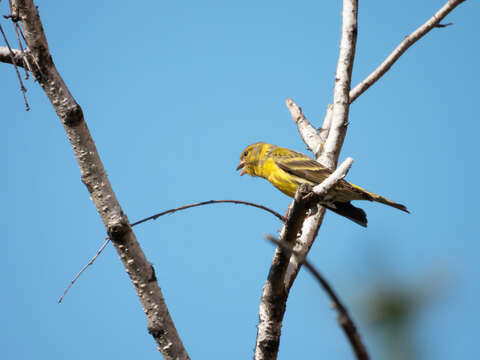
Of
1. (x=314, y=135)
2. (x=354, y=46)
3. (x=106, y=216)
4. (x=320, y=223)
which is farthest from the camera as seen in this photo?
(x=314, y=135)

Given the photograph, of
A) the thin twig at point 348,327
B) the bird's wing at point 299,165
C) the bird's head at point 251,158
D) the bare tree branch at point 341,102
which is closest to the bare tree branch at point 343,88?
the bare tree branch at point 341,102

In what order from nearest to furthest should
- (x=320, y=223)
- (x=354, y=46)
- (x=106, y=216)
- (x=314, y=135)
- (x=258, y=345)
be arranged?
(x=106, y=216) < (x=258, y=345) < (x=320, y=223) < (x=354, y=46) < (x=314, y=135)

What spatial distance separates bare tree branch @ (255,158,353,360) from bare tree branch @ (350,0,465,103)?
3.46m

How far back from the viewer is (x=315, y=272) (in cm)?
144

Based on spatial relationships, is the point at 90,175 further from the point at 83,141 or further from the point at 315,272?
the point at 315,272

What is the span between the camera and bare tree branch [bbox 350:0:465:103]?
6188 millimetres

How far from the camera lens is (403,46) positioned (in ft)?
21.4

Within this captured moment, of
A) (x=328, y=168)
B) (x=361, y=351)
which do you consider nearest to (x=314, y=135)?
(x=328, y=168)

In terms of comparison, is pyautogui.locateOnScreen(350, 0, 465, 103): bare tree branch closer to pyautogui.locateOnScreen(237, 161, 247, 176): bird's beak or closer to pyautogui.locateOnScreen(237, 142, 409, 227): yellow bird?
pyautogui.locateOnScreen(237, 142, 409, 227): yellow bird

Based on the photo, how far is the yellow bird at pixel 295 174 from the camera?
5.74 m

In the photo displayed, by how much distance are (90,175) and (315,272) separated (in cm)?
204

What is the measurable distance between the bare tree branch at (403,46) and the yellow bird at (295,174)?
1186 mm

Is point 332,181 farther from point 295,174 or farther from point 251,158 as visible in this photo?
point 251,158

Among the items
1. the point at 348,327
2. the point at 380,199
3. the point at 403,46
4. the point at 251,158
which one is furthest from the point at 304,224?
the point at 348,327
